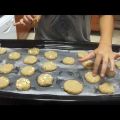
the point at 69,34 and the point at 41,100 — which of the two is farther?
the point at 69,34

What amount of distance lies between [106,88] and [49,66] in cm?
31

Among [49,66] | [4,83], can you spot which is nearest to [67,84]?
[49,66]

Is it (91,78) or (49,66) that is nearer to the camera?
(91,78)

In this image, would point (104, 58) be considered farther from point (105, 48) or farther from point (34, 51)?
point (34, 51)

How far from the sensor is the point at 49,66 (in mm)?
1040

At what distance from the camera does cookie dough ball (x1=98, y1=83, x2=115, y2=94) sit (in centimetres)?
86

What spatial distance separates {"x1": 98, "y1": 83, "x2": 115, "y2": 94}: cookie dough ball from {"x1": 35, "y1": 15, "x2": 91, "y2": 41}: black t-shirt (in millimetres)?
356

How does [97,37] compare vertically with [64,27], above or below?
above

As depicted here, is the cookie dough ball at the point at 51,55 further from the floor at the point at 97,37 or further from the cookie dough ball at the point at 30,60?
the floor at the point at 97,37

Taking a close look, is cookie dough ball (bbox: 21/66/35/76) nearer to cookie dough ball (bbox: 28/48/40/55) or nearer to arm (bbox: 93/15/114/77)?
cookie dough ball (bbox: 28/48/40/55)

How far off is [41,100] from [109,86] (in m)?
0.33

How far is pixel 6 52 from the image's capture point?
1.17 meters
